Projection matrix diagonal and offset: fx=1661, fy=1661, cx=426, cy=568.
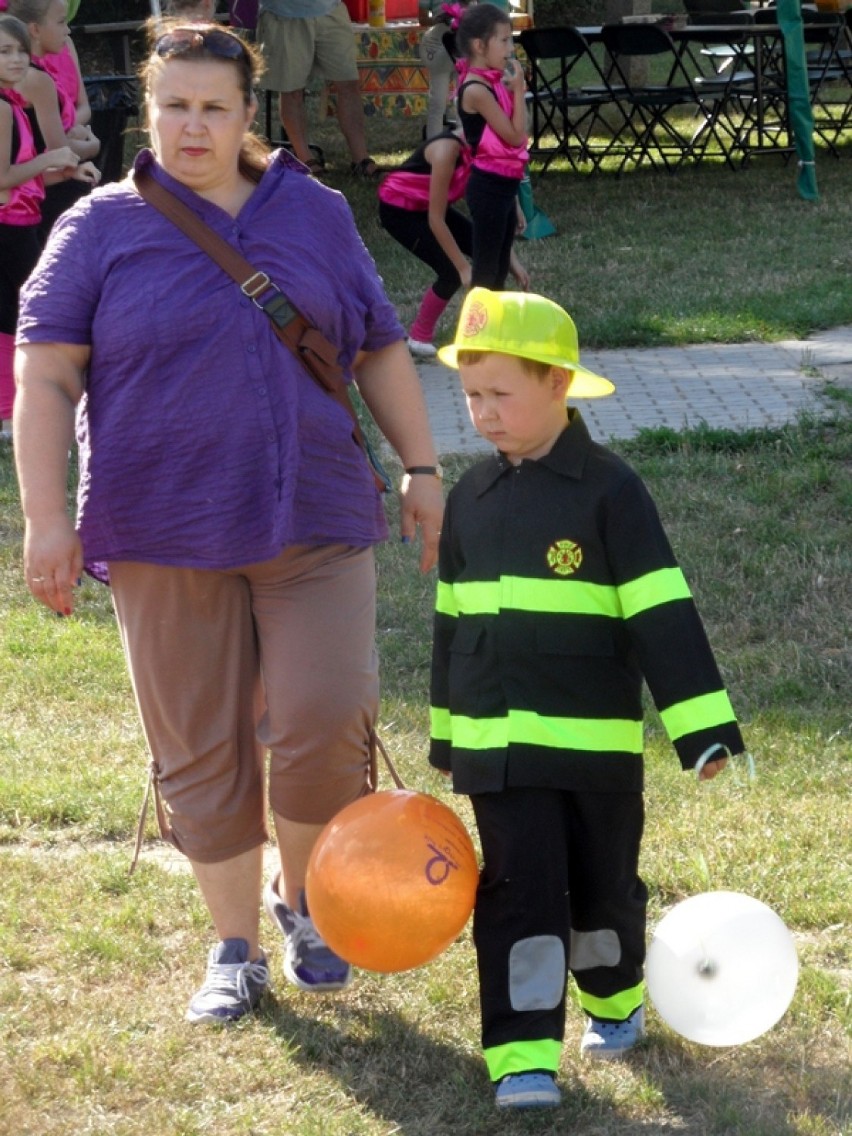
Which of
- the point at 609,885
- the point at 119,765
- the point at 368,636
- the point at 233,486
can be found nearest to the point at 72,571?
the point at 233,486

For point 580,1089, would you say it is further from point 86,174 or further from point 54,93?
point 54,93

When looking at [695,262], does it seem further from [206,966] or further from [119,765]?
[206,966]

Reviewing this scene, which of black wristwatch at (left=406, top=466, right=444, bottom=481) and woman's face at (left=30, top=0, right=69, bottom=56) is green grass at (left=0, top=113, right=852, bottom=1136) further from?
woman's face at (left=30, top=0, right=69, bottom=56)

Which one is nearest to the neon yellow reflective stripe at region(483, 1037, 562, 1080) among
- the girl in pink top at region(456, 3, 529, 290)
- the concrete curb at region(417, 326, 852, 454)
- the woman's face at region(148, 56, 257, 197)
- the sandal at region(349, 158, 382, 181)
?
the woman's face at region(148, 56, 257, 197)

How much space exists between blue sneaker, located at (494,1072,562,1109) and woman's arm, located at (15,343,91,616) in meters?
1.16

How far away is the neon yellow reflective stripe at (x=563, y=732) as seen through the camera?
9.52 ft

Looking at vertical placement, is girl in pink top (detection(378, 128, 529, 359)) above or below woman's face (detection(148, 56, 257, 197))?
below

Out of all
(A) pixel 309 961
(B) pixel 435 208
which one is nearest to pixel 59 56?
(B) pixel 435 208

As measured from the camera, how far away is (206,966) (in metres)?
3.59

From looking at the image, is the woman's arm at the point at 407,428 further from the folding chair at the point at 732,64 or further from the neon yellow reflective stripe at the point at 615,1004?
the folding chair at the point at 732,64

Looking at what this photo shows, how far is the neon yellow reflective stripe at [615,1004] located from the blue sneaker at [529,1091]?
223 millimetres

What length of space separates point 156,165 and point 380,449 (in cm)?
459

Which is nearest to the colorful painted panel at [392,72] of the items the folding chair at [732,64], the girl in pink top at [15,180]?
the folding chair at [732,64]

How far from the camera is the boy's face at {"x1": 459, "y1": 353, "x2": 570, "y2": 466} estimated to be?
2.90m
